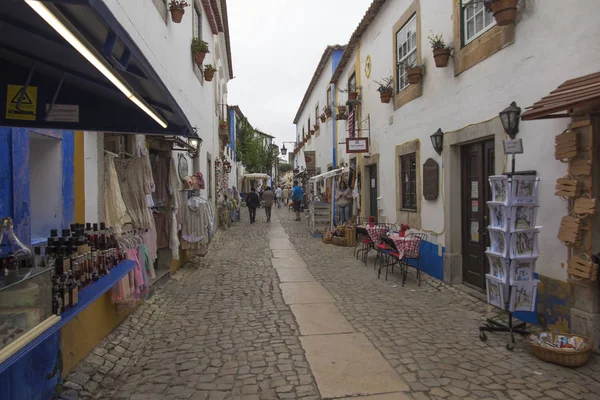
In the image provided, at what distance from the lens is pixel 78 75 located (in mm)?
3051

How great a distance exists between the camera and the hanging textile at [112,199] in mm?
4789

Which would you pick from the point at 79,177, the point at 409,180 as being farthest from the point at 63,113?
the point at 409,180

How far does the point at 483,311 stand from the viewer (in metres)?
5.53

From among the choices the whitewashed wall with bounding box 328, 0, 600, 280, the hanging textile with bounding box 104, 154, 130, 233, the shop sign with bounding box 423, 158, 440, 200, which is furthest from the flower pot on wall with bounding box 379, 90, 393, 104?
the hanging textile with bounding box 104, 154, 130, 233

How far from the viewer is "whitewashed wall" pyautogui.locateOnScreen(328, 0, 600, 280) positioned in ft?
13.7

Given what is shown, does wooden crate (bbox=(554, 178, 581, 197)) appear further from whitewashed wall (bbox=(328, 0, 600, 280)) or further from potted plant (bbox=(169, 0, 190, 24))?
potted plant (bbox=(169, 0, 190, 24))

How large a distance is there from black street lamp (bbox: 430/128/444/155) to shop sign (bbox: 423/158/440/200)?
27cm

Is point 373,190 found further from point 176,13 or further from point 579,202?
point 579,202

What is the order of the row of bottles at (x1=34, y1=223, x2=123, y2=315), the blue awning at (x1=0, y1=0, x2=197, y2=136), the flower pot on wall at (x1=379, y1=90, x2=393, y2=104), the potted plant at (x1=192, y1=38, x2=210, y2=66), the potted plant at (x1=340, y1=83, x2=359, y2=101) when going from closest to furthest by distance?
the blue awning at (x1=0, y1=0, x2=197, y2=136) → the row of bottles at (x1=34, y1=223, x2=123, y2=315) → the flower pot on wall at (x1=379, y1=90, x2=393, y2=104) → the potted plant at (x1=192, y1=38, x2=210, y2=66) → the potted plant at (x1=340, y1=83, x2=359, y2=101)

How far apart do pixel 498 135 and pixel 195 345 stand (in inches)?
176

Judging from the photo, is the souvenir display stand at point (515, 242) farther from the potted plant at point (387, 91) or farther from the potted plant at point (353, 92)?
the potted plant at point (353, 92)

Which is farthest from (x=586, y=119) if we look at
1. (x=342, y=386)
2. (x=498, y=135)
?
(x=342, y=386)

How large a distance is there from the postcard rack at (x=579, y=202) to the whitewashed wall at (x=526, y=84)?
223mm

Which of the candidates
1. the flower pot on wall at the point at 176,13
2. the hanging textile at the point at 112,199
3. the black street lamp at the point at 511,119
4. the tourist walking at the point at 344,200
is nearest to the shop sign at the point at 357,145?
the tourist walking at the point at 344,200
